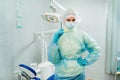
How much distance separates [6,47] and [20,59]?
360 mm

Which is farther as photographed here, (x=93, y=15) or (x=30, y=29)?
(x=93, y=15)

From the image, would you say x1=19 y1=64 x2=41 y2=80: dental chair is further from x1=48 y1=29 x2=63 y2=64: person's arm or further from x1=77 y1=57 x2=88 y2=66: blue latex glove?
x1=77 y1=57 x2=88 y2=66: blue latex glove

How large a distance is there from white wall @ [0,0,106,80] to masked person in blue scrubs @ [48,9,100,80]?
0.49 m

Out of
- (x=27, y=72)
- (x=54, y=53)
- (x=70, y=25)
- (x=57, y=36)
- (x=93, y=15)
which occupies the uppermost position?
(x=93, y=15)

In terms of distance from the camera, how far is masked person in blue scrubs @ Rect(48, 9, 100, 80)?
206 centimetres

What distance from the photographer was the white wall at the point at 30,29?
211 centimetres

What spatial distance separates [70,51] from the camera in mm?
2055

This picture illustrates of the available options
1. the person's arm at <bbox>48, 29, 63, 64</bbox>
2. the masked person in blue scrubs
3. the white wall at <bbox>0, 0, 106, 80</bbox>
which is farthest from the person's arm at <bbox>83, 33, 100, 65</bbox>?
the white wall at <bbox>0, 0, 106, 80</bbox>

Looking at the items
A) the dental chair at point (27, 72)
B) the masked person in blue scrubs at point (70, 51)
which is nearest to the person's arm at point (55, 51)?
the masked person in blue scrubs at point (70, 51)

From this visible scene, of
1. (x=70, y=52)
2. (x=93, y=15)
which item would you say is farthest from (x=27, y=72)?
(x=93, y=15)

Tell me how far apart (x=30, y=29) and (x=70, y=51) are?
0.84 m

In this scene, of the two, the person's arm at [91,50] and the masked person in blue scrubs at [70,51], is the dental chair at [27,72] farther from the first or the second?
the person's arm at [91,50]

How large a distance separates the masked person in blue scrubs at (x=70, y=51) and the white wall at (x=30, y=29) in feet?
1.59

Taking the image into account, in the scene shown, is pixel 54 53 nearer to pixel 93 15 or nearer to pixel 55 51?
pixel 55 51
